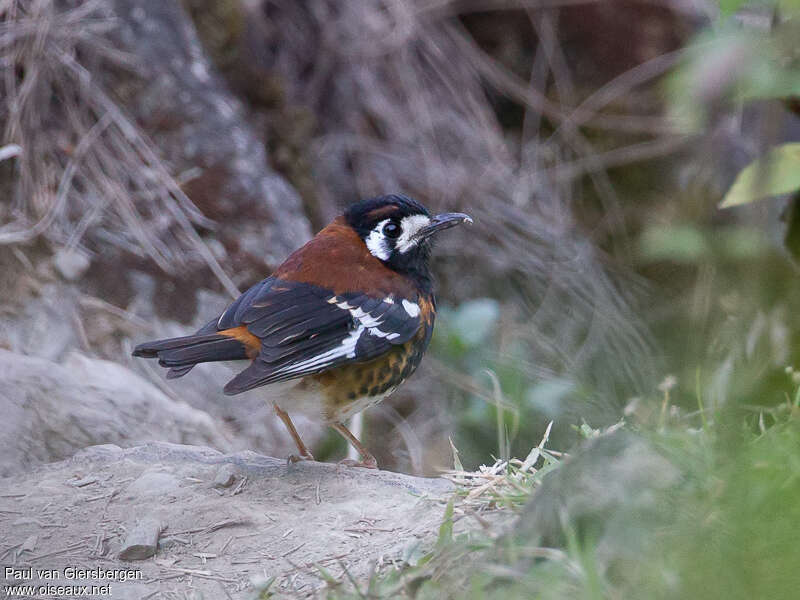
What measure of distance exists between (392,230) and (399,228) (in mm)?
32

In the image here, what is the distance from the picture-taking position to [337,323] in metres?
3.55

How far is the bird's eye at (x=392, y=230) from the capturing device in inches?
159

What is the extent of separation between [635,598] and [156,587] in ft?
4.74

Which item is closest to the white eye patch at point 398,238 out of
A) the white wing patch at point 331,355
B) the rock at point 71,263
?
the white wing patch at point 331,355

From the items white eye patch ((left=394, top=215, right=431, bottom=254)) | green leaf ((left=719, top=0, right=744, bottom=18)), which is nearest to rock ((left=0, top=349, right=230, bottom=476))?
white eye patch ((left=394, top=215, right=431, bottom=254))

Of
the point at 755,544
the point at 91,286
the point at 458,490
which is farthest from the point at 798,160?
the point at 91,286

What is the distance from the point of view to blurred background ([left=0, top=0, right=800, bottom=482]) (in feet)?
15.2

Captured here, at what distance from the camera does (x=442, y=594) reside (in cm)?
215

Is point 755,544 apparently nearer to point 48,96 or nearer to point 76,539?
point 76,539

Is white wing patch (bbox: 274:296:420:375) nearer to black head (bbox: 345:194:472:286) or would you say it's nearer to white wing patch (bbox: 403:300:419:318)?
white wing patch (bbox: 403:300:419:318)

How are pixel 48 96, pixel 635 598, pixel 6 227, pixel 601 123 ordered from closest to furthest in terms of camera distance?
pixel 635 598
pixel 6 227
pixel 48 96
pixel 601 123

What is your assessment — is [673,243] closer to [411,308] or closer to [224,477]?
[411,308]

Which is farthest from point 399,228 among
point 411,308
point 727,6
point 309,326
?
point 727,6

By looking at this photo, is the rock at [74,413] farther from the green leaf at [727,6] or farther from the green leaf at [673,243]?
the green leaf at [673,243]
